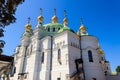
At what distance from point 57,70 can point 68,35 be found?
6369 millimetres

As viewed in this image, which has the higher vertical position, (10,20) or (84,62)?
(10,20)

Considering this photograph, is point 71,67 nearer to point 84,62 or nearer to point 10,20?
point 84,62

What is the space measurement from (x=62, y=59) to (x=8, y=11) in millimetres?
16540

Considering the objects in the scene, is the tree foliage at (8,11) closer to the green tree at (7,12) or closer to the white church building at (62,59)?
the green tree at (7,12)

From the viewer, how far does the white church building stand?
72.4ft

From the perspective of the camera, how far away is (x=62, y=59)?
22.6 m

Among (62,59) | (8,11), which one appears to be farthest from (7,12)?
(62,59)

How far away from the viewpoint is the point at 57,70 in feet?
73.8

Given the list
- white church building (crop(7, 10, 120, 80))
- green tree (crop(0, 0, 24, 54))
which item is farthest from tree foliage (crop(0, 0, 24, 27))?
white church building (crop(7, 10, 120, 80))

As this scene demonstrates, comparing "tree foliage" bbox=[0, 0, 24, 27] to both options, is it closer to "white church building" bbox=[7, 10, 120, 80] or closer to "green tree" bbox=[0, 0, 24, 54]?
"green tree" bbox=[0, 0, 24, 54]

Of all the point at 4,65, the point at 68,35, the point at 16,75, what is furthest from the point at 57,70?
the point at 4,65

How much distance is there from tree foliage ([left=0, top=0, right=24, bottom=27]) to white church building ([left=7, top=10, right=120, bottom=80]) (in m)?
15.3

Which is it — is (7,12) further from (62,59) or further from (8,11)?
(62,59)

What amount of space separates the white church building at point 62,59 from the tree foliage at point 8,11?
15312 millimetres
